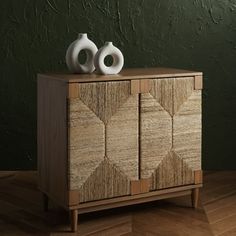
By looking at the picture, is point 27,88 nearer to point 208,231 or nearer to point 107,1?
point 107,1

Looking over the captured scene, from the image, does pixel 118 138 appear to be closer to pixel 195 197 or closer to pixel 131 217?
pixel 131 217

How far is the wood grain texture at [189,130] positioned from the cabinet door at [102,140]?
23cm

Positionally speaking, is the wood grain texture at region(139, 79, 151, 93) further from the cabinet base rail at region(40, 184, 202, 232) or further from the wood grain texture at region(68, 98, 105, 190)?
the cabinet base rail at region(40, 184, 202, 232)

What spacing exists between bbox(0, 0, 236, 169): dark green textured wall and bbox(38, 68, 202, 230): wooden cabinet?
0.66 metres

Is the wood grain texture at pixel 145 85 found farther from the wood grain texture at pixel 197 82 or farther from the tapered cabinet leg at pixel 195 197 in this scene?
the tapered cabinet leg at pixel 195 197

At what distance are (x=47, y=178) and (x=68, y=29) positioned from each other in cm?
104

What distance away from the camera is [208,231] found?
7.88ft

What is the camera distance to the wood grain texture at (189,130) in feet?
8.54

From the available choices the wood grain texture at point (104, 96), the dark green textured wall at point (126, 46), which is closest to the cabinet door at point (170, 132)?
the wood grain texture at point (104, 96)

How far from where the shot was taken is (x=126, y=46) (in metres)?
3.27

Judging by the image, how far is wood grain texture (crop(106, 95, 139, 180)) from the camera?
243cm

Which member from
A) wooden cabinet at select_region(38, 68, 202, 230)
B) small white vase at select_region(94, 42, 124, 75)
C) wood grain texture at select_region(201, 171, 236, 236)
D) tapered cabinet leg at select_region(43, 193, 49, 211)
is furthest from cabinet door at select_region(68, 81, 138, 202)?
wood grain texture at select_region(201, 171, 236, 236)

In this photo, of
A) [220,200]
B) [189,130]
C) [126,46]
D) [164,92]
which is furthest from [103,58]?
[220,200]

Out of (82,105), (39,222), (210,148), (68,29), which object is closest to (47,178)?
(39,222)
